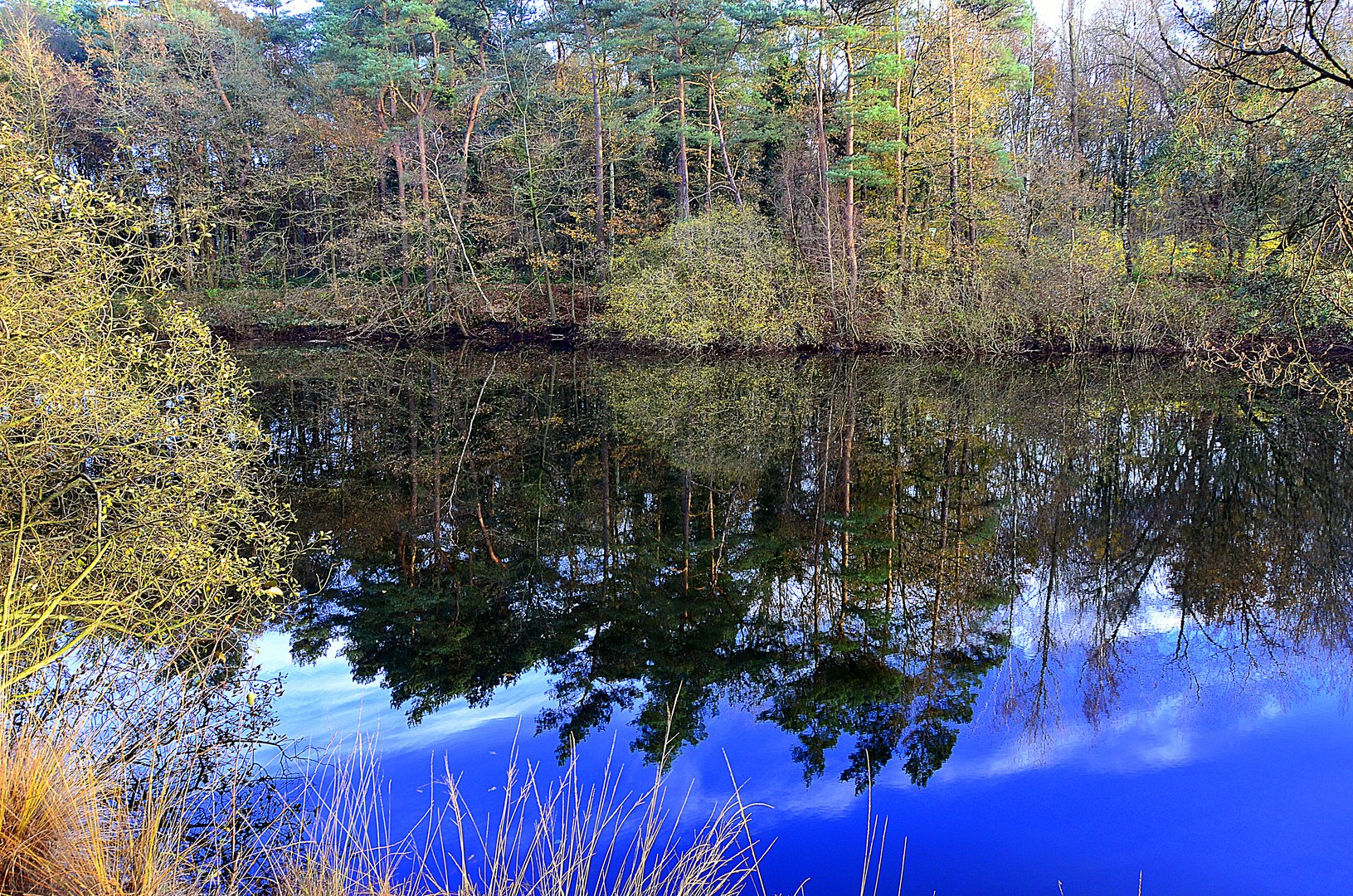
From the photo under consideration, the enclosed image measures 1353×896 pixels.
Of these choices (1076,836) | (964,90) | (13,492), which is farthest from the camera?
(964,90)

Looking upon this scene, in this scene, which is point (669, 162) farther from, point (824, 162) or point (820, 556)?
point (820, 556)

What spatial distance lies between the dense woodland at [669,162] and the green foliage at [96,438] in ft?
61.3

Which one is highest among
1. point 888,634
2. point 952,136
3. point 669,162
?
point 669,162

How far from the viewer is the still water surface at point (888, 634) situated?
15.9 ft

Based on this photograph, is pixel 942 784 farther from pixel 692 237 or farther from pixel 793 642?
pixel 692 237

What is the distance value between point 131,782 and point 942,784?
4.18 meters

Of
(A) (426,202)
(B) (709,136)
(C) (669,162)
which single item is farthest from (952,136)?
(A) (426,202)

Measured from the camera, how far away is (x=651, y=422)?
653 inches

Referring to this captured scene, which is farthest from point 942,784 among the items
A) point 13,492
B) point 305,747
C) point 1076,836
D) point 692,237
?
point 692,237

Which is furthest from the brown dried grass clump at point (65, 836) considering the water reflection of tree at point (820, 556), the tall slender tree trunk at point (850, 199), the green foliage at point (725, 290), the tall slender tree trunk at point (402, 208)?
the tall slender tree trunk at point (402, 208)

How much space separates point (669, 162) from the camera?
35.0m

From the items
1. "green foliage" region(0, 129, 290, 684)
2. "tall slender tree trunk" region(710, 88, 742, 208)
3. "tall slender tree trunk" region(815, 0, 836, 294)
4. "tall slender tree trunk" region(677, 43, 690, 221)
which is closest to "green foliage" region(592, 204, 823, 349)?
"tall slender tree trunk" region(815, 0, 836, 294)

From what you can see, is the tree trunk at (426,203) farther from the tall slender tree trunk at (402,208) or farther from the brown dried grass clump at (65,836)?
the brown dried grass clump at (65,836)

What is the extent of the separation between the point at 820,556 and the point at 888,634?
6.55 feet
